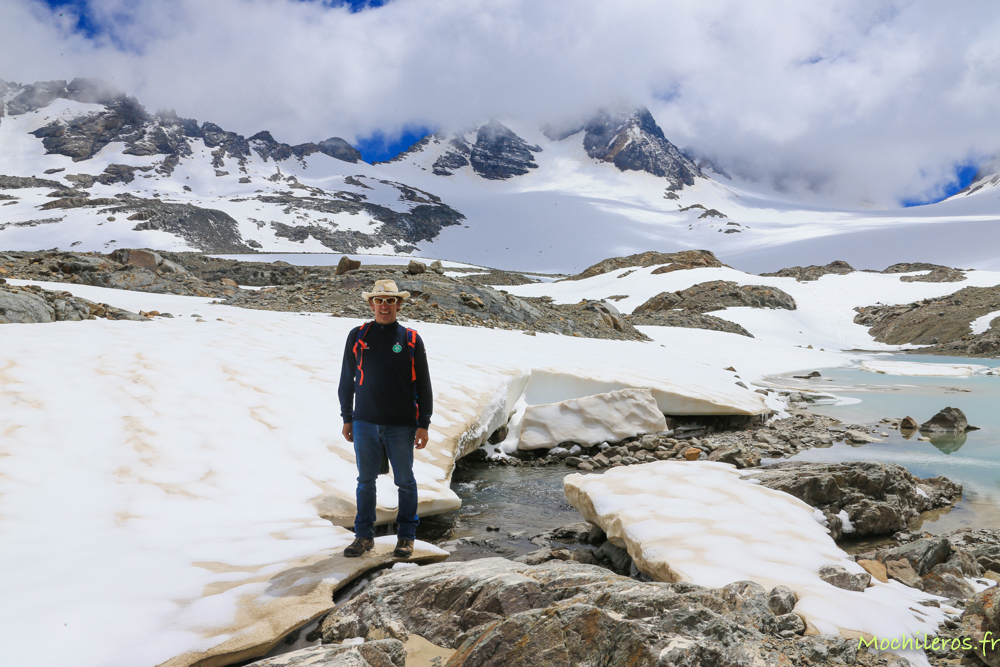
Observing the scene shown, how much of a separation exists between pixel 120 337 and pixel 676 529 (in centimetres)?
700

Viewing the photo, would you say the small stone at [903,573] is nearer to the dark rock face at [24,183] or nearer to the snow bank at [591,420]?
the snow bank at [591,420]

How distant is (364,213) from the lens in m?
134

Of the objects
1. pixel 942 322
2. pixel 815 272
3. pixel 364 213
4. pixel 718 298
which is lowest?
pixel 942 322

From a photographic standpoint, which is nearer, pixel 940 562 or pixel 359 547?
pixel 359 547

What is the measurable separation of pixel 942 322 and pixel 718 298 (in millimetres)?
11839

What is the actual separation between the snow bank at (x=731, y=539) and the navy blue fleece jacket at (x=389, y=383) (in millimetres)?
1792

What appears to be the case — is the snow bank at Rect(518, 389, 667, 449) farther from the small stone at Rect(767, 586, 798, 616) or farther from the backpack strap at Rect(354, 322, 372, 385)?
the small stone at Rect(767, 586, 798, 616)

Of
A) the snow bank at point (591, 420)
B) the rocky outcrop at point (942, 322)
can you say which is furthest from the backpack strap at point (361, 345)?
the rocky outcrop at point (942, 322)

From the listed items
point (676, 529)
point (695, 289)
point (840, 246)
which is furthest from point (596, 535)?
point (840, 246)

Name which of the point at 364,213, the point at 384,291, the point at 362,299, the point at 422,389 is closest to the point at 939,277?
the point at 362,299

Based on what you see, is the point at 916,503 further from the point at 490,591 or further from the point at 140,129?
the point at 140,129

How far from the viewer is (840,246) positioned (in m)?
67.7

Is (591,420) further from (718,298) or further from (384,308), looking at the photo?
(718,298)

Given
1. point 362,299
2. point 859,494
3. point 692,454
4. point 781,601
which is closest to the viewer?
point 781,601
